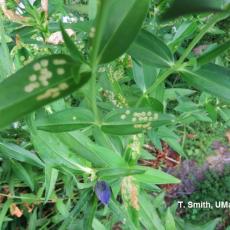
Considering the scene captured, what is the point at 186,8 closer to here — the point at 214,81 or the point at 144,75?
the point at 214,81

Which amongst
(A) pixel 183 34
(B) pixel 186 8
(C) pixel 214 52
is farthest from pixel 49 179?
(B) pixel 186 8

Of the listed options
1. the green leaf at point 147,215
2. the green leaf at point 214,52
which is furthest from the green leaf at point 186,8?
the green leaf at point 147,215

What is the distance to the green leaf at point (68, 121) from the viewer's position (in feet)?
2.28

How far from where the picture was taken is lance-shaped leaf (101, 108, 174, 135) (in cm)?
68

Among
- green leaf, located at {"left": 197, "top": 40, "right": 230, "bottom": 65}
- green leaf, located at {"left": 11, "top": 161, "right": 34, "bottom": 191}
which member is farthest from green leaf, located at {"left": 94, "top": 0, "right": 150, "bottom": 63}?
green leaf, located at {"left": 11, "top": 161, "right": 34, "bottom": 191}

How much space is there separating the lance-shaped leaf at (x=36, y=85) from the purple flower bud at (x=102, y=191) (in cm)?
41

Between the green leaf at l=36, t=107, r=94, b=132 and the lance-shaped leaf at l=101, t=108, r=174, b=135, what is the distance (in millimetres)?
30

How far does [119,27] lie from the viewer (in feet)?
1.24

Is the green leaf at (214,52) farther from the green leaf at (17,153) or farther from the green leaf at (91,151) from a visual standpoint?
the green leaf at (17,153)

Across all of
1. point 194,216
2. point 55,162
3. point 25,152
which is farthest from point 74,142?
point 194,216

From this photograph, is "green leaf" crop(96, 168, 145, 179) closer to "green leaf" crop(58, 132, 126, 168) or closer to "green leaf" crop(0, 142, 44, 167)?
"green leaf" crop(58, 132, 126, 168)

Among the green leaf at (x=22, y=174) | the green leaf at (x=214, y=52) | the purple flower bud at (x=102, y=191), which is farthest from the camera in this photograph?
the green leaf at (x=22, y=174)

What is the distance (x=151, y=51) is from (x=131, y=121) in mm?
120

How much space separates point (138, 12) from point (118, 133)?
33 centimetres
